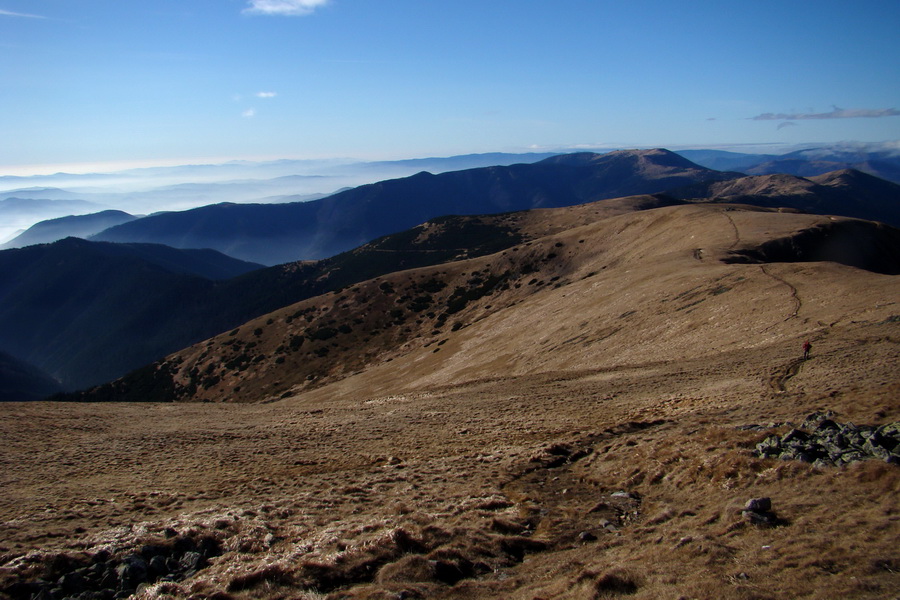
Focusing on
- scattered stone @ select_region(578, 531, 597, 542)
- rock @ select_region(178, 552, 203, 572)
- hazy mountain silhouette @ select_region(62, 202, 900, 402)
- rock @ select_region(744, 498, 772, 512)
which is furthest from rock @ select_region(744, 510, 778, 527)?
hazy mountain silhouette @ select_region(62, 202, 900, 402)

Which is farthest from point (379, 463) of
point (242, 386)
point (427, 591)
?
point (242, 386)

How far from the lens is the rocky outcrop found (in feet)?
38.9

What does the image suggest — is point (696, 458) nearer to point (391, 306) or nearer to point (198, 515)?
point (198, 515)

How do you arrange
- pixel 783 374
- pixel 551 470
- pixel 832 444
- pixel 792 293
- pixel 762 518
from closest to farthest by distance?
pixel 762 518, pixel 832 444, pixel 551 470, pixel 783 374, pixel 792 293

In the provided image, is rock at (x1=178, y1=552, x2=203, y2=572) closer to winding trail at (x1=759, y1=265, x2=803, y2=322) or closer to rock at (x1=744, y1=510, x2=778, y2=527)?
rock at (x1=744, y1=510, x2=778, y2=527)

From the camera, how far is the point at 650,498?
1338cm

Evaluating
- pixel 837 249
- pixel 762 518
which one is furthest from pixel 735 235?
pixel 762 518

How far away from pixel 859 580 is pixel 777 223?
58437 millimetres

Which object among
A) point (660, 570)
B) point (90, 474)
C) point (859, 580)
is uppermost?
point (859, 580)

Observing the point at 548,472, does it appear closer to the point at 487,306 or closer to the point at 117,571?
the point at 117,571

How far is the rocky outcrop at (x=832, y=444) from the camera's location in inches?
467

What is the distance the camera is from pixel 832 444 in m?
12.7

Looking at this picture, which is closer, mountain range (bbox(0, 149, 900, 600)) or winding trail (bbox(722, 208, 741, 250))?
mountain range (bbox(0, 149, 900, 600))

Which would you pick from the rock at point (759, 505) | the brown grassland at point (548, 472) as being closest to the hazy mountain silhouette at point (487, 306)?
the brown grassland at point (548, 472)
